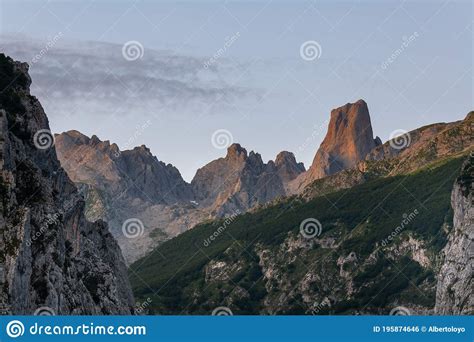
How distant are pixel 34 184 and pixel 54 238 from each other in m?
8.70

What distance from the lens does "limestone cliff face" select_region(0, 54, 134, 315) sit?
360 feet

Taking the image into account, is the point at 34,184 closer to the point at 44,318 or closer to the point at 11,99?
the point at 11,99

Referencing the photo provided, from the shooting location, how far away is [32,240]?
120 metres

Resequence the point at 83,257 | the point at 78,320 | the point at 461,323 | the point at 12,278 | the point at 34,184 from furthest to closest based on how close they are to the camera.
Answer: the point at 83,257
the point at 34,184
the point at 12,278
the point at 461,323
the point at 78,320

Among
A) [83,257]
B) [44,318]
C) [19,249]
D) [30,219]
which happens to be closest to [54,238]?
[30,219]

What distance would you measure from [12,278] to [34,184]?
2451cm

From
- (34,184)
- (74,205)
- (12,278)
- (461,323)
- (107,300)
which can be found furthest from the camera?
(74,205)

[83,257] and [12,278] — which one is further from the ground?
[83,257]

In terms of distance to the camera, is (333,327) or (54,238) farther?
(54,238)

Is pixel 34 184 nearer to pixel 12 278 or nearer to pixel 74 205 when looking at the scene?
pixel 12 278

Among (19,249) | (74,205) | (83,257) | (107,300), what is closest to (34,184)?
(19,249)

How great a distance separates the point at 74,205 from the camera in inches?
7751

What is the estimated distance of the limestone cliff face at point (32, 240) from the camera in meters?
110

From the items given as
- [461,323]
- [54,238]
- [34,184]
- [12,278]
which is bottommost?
[461,323]
